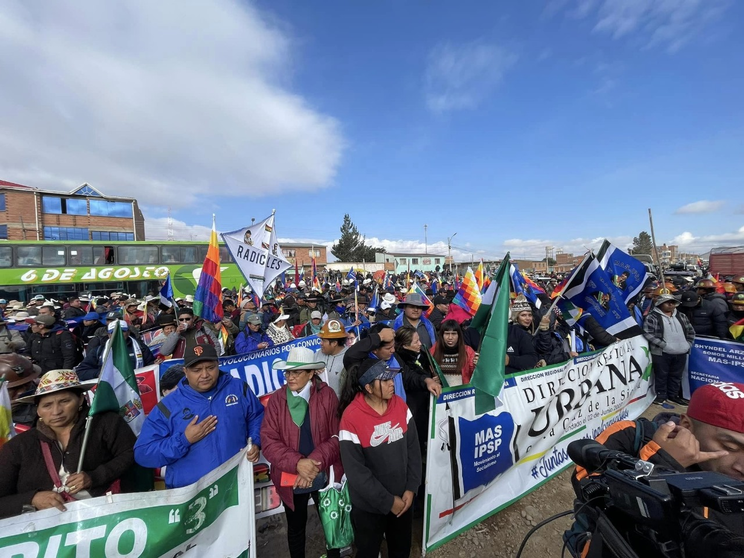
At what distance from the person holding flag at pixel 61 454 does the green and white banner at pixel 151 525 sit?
25 cm

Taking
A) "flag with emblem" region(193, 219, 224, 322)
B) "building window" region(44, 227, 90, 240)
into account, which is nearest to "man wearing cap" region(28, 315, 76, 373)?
"flag with emblem" region(193, 219, 224, 322)

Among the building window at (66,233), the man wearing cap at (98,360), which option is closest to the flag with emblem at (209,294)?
the man wearing cap at (98,360)

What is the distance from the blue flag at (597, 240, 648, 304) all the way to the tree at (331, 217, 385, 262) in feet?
225

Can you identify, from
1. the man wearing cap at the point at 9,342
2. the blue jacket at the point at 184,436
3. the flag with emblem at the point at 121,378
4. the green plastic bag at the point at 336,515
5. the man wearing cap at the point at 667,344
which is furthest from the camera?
the man wearing cap at the point at 9,342

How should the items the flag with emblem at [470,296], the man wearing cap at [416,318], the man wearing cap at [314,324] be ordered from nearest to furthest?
the man wearing cap at [416,318], the man wearing cap at [314,324], the flag with emblem at [470,296]

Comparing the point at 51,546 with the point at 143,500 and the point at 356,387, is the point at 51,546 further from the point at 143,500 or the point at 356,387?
the point at 356,387

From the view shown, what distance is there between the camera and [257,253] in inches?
249

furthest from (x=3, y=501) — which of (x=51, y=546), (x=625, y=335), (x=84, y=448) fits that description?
(x=625, y=335)

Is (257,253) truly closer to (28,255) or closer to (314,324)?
(314,324)

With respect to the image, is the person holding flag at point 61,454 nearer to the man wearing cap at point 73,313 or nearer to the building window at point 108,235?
the man wearing cap at point 73,313

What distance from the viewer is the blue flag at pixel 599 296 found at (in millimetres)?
5004

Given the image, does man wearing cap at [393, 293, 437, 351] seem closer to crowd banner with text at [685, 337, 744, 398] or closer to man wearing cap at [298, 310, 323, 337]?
man wearing cap at [298, 310, 323, 337]

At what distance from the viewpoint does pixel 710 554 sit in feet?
3.33

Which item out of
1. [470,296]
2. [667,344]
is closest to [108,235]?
[470,296]
